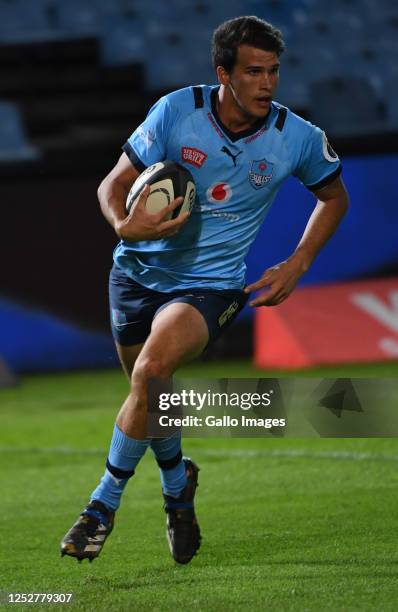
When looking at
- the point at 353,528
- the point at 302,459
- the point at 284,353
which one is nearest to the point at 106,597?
the point at 353,528

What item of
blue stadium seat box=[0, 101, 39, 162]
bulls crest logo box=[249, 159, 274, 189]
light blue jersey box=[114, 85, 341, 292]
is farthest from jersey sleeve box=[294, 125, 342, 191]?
blue stadium seat box=[0, 101, 39, 162]

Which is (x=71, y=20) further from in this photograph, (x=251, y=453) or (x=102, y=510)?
(x=102, y=510)

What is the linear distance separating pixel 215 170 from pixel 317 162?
17.8 inches

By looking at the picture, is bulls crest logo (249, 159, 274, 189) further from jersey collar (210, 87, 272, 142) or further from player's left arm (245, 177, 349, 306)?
player's left arm (245, 177, 349, 306)

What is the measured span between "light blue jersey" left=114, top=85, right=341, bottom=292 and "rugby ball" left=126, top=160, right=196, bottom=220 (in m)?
0.16

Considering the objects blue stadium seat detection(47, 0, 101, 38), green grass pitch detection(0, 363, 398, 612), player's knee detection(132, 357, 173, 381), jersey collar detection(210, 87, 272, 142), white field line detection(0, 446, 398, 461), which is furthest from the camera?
blue stadium seat detection(47, 0, 101, 38)

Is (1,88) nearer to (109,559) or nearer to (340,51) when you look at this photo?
(340,51)

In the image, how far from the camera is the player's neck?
4.88m

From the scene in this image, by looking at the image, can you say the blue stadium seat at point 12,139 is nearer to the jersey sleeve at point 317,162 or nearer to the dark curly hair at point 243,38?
the jersey sleeve at point 317,162

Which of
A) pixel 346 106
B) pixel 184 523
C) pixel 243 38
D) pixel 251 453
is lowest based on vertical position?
pixel 346 106

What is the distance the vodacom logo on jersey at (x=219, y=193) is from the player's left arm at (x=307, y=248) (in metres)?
0.35

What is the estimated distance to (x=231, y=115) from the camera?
16.1 feet

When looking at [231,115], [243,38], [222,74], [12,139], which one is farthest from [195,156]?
[12,139]

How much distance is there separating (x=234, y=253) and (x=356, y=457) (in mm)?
2675
